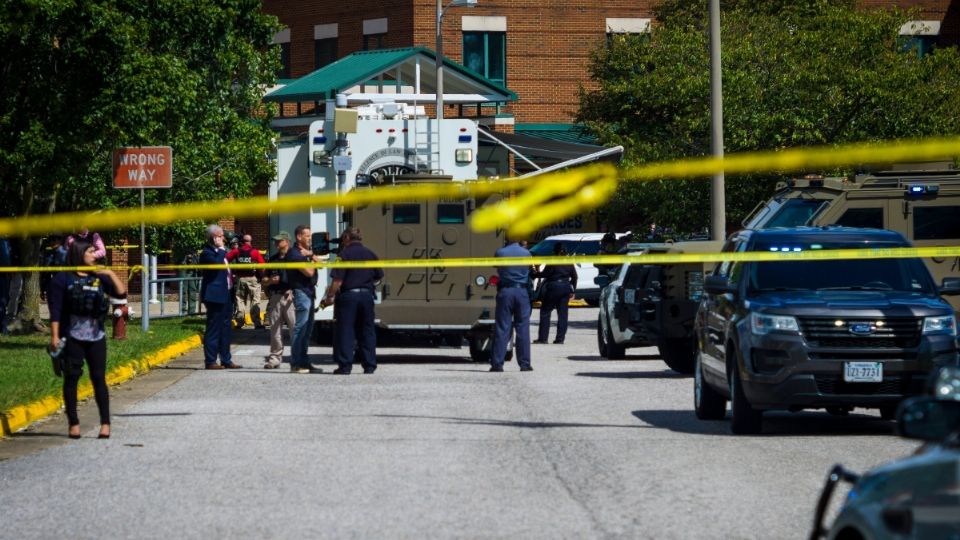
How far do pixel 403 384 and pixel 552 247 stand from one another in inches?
917

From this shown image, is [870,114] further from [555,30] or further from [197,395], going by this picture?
[555,30]

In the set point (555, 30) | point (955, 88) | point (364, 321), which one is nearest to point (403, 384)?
point (364, 321)

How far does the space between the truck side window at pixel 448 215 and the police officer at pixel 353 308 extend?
316cm

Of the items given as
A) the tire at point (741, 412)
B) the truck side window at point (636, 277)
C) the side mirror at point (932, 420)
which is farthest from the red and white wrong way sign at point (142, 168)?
the side mirror at point (932, 420)

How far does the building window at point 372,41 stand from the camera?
186 feet

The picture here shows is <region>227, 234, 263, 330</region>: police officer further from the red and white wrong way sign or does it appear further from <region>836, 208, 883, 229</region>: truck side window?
<region>836, 208, 883, 229</region>: truck side window

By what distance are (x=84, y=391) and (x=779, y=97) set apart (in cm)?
1700

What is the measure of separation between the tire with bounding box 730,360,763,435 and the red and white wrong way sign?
42.9ft

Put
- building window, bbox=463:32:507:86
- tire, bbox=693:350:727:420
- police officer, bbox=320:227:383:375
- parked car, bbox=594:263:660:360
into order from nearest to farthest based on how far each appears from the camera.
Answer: tire, bbox=693:350:727:420
police officer, bbox=320:227:383:375
parked car, bbox=594:263:660:360
building window, bbox=463:32:507:86

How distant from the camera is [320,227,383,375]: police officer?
21266mm

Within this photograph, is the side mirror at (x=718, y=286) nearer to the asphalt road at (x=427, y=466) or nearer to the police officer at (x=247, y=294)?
the asphalt road at (x=427, y=466)

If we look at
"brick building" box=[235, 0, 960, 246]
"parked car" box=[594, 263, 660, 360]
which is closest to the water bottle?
"parked car" box=[594, 263, 660, 360]

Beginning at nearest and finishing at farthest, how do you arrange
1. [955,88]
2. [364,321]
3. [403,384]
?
[403,384] < [364,321] < [955,88]

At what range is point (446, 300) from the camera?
2383cm
